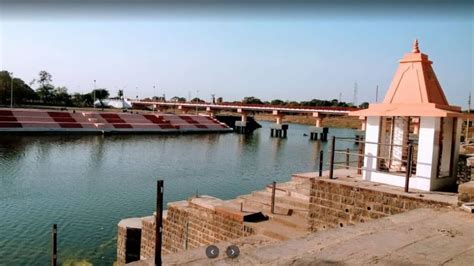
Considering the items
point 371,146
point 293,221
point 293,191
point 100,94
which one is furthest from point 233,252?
point 100,94

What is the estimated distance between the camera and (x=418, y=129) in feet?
27.5

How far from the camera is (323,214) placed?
8117 mm

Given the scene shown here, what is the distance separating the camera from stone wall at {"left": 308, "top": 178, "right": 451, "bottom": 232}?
711 centimetres

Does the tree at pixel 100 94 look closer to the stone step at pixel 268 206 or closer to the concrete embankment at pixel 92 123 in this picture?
the concrete embankment at pixel 92 123

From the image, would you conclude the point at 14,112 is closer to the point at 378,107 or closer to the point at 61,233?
the point at 61,233

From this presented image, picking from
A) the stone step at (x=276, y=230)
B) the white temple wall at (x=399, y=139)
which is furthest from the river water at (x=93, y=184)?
the white temple wall at (x=399, y=139)

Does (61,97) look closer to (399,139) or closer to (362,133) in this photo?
(362,133)

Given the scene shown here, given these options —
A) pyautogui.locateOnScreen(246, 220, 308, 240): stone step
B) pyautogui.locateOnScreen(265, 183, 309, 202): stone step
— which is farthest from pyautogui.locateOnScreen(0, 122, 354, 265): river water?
pyautogui.locateOnScreen(265, 183, 309, 202): stone step

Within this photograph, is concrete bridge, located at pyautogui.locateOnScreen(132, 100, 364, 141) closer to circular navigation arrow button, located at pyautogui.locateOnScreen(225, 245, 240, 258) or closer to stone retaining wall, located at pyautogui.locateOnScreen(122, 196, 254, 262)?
stone retaining wall, located at pyautogui.locateOnScreen(122, 196, 254, 262)

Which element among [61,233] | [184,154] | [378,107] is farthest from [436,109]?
[184,154]

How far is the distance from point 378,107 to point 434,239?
13.1ft

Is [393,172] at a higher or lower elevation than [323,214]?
higher

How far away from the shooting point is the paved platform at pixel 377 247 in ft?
14.9

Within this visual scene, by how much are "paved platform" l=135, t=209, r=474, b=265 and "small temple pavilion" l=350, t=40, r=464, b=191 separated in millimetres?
1678
